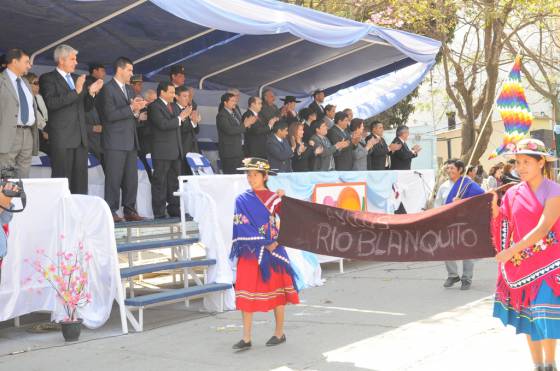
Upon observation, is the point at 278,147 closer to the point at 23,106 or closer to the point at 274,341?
the point at 23,106

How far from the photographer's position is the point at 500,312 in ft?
17.7

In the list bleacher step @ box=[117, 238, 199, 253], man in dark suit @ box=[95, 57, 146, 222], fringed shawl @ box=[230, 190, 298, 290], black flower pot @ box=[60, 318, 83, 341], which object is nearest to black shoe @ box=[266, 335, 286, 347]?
fringed shawl @ box=[230, 190, 298, 290]

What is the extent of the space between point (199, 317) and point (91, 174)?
2862 mm

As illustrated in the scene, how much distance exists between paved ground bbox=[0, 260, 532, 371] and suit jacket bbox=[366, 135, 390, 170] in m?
4.71

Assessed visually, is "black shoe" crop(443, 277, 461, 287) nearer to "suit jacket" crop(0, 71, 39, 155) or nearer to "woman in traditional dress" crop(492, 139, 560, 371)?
"woman in traditional dress" crop(492, 139, 560, 371)

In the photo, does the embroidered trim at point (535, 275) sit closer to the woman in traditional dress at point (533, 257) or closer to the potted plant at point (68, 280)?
the woman in traditional dress at point (533, 257)

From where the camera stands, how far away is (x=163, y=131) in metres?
10.4


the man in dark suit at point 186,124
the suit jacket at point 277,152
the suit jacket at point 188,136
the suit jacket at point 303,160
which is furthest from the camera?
the suit jacket at point 303,160

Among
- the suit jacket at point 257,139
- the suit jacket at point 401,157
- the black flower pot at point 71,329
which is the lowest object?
the black flower pot at point 71,329

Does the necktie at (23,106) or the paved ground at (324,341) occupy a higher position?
the necktie at (23,106)

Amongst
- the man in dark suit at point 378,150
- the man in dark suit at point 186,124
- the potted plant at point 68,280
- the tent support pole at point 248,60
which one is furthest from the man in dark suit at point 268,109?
the potted plant at point 68,280

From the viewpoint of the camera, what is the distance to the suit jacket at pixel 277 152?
11.9 m

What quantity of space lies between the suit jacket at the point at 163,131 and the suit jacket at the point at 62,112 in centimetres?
135

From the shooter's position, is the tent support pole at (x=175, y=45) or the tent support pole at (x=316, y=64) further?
Result: the tent support pole at (x=316, y=64)
